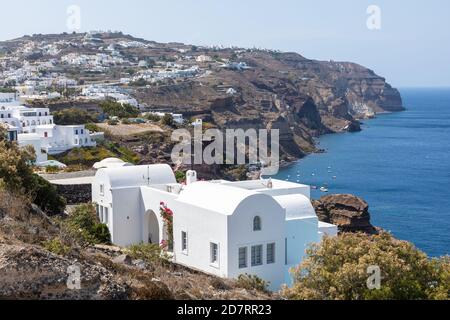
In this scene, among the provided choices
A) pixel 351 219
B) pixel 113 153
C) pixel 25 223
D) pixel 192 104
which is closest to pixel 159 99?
pixel 192 104

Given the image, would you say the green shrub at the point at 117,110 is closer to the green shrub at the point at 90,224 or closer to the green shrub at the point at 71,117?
the green shrub at the point at 71,117

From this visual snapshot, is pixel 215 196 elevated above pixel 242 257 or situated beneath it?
elevated above

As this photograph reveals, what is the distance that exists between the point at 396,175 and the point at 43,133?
46334mm

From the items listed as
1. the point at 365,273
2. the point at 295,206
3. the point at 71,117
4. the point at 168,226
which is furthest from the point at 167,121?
the point at 365,273

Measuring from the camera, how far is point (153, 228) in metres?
24.2

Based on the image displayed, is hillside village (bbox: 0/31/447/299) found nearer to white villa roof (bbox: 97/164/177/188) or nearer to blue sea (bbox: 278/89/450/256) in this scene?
white villa roof (bbox: 97/164/177/188)

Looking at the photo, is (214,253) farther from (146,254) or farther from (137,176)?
(137,176)

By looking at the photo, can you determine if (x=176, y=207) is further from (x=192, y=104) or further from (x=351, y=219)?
(x=192, y=104)

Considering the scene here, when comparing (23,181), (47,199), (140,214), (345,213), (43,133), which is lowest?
(345,213)

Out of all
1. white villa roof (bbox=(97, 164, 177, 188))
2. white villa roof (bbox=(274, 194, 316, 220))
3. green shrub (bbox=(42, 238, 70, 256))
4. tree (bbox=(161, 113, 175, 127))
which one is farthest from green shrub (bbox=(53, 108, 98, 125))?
green shrub (bbox=(42, 238, 70, 256))

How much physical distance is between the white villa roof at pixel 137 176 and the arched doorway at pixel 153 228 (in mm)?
1236

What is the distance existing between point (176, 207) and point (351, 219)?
24.9 m

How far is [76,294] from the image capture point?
33.2ft

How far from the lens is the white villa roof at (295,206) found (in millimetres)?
20531
